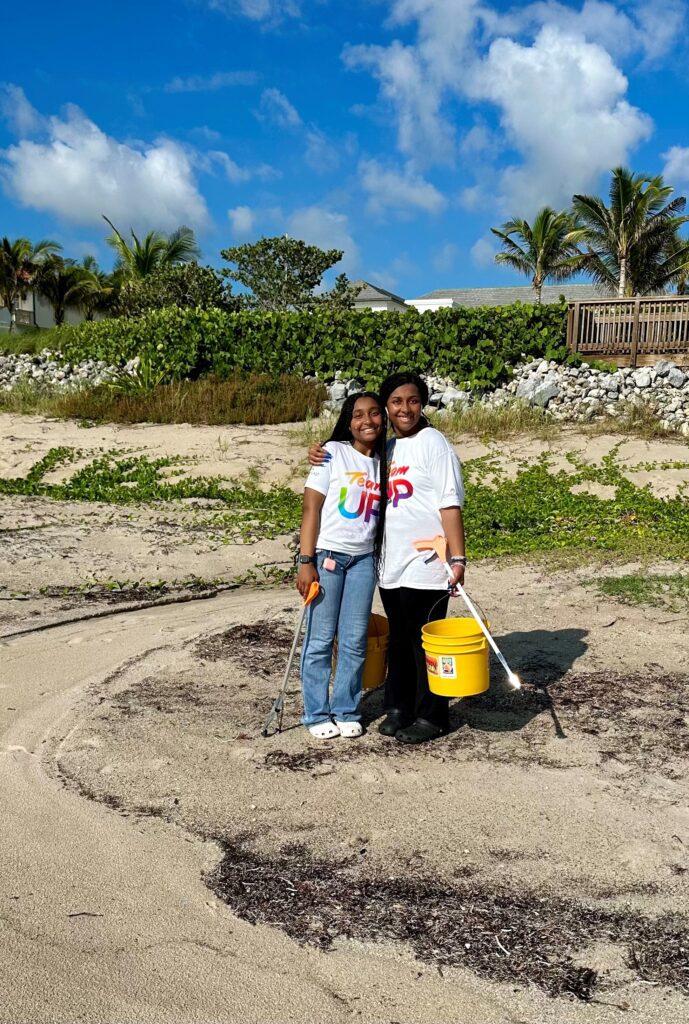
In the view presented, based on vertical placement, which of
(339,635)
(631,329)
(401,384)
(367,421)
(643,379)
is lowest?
(339,635)

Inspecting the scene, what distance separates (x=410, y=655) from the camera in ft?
15.6

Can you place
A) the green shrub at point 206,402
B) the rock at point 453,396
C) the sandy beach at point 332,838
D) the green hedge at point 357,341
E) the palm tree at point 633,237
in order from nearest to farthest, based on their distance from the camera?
the sandy beach at point 332,838 → the green shrub at point 206,402 → the rock at point 453,396 → the green hedge at point 357,341 → the palm tree at point 633,237

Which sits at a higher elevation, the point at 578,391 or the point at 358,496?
the point at 578,391

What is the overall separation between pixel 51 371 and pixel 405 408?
59.8 ft

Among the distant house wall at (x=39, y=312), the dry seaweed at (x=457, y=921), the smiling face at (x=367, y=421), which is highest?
the distant house wall at (x=39, y=312)

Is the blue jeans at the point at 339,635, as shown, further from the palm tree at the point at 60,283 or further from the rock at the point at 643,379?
the palm tree at the point at 60,283

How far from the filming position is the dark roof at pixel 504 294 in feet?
167

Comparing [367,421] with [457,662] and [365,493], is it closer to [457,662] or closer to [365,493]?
[365,493]

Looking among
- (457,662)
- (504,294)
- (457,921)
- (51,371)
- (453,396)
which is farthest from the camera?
(504,294)

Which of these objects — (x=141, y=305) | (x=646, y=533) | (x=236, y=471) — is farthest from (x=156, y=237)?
(x=646, y=533)

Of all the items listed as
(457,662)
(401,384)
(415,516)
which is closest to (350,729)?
(457,662)

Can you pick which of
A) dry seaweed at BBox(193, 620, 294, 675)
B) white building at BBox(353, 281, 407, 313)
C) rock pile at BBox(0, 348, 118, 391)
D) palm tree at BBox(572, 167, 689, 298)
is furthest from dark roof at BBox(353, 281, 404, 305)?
dry seaweed at BBox(193, 620, 294, 675)

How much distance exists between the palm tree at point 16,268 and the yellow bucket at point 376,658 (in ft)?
121

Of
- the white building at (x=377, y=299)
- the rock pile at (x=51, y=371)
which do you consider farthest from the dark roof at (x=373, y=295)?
the rock pile at (x=51, y=371)
